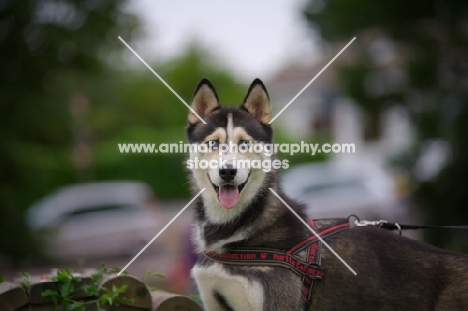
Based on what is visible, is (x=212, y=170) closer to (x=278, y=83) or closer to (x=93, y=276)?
(x=93, y=276)

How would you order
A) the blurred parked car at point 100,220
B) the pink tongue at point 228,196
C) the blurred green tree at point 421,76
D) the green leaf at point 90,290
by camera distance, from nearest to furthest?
the pink tongue at point 228,196
the green leaf at point 90,290
the blurred green tree at point 421,76
the blurred parked car at point 100,220

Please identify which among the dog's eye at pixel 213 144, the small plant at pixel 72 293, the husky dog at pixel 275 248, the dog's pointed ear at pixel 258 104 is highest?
the dog's pointed ear at pixel 258 104

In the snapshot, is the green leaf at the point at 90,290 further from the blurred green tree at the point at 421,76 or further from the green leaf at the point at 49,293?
the blurred green tree at the point at 421,76

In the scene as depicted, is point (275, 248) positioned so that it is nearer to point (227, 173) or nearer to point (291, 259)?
point (291, 259)

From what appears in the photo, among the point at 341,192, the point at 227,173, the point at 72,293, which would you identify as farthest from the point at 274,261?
the point at 341,192

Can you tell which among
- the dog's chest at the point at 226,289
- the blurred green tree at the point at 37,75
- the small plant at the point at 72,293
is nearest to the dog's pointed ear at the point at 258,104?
the dog's chest at the point at 226,289

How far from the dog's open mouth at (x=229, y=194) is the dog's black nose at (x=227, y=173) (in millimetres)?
99

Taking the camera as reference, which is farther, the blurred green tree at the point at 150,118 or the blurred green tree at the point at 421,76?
the blurred green tree at the point at 150,118

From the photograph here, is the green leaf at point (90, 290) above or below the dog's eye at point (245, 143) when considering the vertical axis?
below

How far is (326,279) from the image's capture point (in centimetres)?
502

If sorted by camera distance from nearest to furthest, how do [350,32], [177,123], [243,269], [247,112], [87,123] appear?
[243,269]
[247,112]
[350,32]
[87,123]
[177,123]

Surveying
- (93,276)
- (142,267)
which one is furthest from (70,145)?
(93,276)

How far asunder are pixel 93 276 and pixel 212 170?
1391 millimetres

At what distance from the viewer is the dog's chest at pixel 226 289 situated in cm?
480
